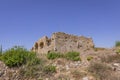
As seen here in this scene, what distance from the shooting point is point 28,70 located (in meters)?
9.68

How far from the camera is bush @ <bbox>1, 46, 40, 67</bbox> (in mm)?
10281

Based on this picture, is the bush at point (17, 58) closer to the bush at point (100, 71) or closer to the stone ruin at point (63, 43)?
the bush at point (100, 71)

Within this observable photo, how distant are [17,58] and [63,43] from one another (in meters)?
14.6

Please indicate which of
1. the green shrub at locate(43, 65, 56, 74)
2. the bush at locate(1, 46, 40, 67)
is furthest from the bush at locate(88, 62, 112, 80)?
the bush at locate(1, 46, 40, 67)

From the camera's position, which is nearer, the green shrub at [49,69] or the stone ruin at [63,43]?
the green shrub at [49,69]

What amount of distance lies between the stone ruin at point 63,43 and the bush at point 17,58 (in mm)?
12798

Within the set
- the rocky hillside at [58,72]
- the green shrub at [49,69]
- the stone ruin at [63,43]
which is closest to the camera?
the rocky hillside at [58,72]

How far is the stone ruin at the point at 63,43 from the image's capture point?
953 inches

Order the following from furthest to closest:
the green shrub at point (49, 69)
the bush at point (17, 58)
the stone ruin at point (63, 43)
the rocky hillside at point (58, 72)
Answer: the stone ruin at point (63, 43) < the bush at point (17, 58) < the green shrub at point (49, 69) < the rocky hillside at point (58, 72)

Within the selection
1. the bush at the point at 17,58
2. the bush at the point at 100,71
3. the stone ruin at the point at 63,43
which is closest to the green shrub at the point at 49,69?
the bush at the point at 17,58

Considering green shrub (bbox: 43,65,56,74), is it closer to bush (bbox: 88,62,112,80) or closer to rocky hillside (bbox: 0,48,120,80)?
rocky hillside (bbox: 0,48,120,80)

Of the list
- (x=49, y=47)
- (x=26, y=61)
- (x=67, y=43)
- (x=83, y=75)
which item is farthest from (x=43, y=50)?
(x=83, y=75)

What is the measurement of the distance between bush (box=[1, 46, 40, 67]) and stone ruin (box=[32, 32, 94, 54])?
12.8 meters

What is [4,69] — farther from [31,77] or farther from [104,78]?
[104,78]
